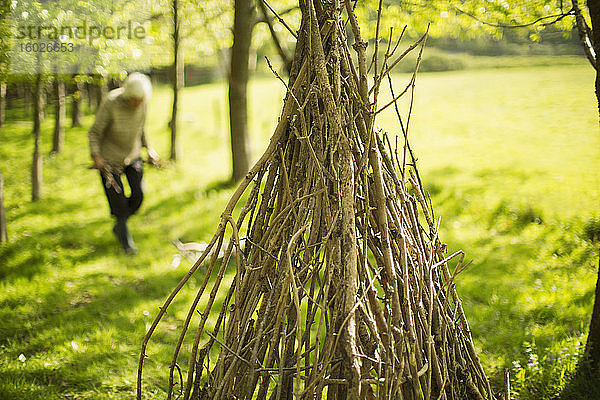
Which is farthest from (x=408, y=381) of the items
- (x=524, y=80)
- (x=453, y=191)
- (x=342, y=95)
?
(x=524, y=80)

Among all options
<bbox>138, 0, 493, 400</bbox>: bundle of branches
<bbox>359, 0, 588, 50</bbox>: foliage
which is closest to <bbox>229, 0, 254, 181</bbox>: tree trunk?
<bbox>359, 0, 588, 50</bbox>: foliage

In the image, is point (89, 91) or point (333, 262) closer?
point (333, 262)

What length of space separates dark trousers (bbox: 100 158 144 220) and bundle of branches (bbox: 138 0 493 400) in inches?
140

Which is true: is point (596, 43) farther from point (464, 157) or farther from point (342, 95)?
point (464, 157)

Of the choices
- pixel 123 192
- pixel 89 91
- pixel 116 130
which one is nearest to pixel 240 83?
pixel 116 130

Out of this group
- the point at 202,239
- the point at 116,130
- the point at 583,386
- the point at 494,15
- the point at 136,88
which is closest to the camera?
the point at 583,386

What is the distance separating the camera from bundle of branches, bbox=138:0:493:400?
210cm

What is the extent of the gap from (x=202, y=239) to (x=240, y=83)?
288 cm

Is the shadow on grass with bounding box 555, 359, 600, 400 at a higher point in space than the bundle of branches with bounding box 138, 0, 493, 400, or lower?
lower

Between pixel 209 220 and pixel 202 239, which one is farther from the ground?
pixel 209 220

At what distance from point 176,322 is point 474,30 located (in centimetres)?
405

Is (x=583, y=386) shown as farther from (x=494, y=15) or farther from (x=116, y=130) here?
(x=116, y=130)

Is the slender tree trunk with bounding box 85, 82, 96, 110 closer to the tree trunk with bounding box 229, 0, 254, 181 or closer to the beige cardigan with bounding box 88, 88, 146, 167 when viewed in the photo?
the tree trunk with bounding box 229, 0, 254, 181

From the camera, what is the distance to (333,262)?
209 cm
